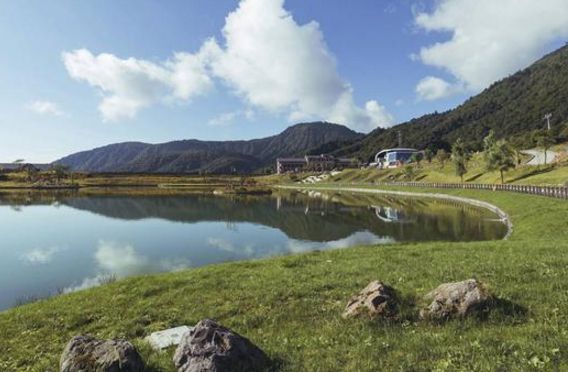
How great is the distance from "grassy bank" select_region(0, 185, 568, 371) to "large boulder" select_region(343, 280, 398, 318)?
1.38 feet

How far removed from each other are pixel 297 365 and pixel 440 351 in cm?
334

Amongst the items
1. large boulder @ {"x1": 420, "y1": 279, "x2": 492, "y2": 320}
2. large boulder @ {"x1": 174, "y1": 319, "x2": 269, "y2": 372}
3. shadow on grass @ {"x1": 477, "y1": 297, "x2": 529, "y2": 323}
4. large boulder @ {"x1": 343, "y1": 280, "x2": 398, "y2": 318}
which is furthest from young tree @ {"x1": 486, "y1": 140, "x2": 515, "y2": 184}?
large boulder @ {"x1": 174, "y1": 319, "x2": 269, "y2": 372}

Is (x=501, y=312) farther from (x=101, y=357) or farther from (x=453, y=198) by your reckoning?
(x=453, y=198)

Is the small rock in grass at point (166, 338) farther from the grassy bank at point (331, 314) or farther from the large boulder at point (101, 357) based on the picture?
the large boulder at point (101, 357)

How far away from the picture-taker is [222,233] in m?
56.7

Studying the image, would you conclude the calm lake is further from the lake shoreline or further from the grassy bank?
the grassy bank

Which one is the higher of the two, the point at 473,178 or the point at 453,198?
the point at 473,178

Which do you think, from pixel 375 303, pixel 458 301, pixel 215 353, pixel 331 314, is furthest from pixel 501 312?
pixel 215 353

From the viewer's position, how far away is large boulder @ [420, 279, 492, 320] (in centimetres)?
1249

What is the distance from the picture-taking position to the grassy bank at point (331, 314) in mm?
10461

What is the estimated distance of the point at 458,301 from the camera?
41.8 feet

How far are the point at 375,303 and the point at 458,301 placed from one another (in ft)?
7.56

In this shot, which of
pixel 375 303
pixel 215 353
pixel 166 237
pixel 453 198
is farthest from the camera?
pixel 453 198

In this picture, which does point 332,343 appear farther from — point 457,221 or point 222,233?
point 457,221
